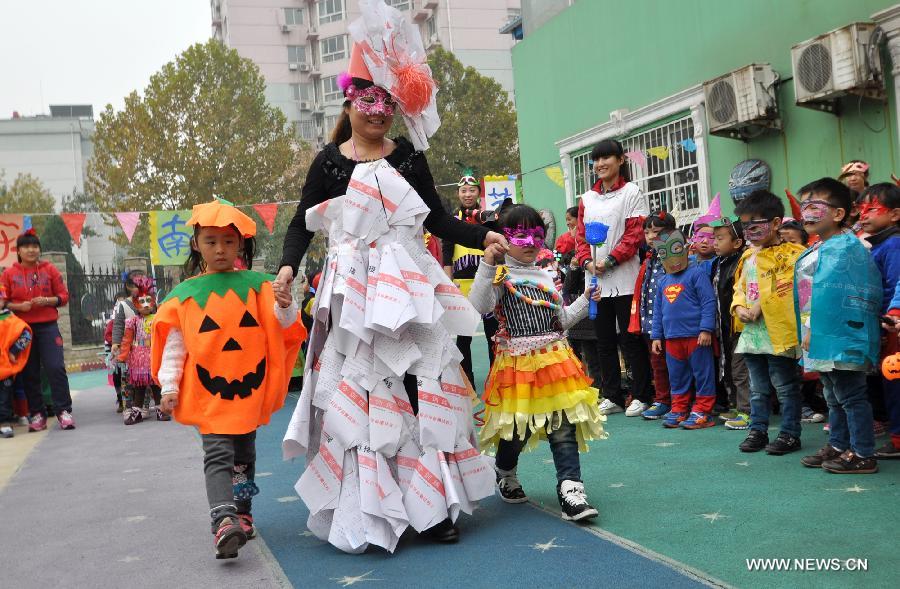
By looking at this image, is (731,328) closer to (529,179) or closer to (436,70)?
(529,179)

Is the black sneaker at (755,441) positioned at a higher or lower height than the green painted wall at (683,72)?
lower

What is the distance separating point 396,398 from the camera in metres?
3.88

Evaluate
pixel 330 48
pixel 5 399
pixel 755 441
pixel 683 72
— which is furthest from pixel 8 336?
pixel 330 48

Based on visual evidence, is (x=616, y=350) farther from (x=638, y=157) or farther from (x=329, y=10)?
(x=329, y=10)

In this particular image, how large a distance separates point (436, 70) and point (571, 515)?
3121 cm

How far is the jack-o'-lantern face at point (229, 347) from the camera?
3.92 metres

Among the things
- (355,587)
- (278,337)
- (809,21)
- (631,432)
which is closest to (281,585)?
(355,587)

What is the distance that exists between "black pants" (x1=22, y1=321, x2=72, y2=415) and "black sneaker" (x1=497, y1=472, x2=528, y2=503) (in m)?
6.25

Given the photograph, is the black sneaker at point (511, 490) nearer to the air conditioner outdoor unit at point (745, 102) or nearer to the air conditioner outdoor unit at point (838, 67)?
the air conditioner outdoor unit at point (838, 67)

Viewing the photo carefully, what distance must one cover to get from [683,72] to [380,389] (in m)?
8.01

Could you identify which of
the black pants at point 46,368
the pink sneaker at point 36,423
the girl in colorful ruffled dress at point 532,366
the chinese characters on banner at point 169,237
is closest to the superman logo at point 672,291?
the girl in colorful ruffled dress at point 532,366

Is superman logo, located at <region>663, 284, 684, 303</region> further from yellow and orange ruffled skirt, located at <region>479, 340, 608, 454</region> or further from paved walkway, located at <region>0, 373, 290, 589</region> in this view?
paved walkway, located at <region>0, 373, 290, 589</region>

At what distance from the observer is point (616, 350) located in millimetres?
7000

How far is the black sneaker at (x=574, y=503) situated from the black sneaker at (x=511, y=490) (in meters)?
0.43
